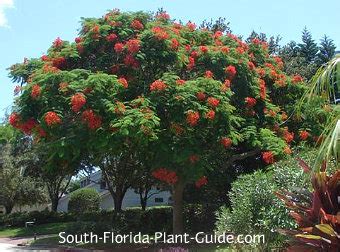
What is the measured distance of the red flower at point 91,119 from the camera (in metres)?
13.6

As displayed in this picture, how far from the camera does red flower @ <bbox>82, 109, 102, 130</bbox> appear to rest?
1355cm

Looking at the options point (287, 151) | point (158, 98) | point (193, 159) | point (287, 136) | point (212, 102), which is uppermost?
point (158, 98)

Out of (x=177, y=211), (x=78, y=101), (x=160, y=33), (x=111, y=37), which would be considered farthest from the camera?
(x=177, y=211)

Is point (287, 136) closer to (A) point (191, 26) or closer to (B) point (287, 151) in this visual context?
(B) point (287, 151)

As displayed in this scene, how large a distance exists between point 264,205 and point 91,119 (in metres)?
5.40

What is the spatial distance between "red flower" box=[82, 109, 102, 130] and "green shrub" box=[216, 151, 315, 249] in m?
4.41

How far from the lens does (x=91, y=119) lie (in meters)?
13.5

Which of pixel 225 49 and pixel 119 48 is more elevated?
pixel 225 49

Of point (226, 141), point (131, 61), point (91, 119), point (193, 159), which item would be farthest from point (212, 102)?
point (91, 119)

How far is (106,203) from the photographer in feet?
156

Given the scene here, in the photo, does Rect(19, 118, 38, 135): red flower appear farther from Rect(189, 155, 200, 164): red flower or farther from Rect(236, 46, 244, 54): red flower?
Rect(236, 46, 244, 54): red flower

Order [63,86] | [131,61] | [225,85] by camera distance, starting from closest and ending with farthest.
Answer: [63,86]
[225,85]
[131,61]

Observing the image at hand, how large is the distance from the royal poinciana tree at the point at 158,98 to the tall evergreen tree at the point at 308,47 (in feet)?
33.1

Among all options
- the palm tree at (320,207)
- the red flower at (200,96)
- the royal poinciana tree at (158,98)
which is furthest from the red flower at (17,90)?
the palm tree at (320,207)
